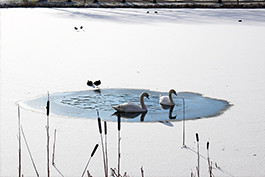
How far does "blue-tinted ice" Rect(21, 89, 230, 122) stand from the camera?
264 inches

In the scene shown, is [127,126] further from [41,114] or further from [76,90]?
[76,90]

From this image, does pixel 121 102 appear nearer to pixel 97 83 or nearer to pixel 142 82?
pixel 97 83


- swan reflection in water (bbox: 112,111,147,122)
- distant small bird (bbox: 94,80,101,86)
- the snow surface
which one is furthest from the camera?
distant small bird (bbox: 94,80,101,86)

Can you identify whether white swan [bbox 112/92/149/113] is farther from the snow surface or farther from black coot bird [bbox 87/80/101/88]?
black coot bird [bbox 87/80/101/88]

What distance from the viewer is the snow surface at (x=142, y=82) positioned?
4.93 meters

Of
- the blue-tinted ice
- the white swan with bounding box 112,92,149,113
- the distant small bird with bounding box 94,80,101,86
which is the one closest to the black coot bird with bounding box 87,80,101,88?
the distant small bird with bounding box 94,80,101,86

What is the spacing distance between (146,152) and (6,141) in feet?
4.65

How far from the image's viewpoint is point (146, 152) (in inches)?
203

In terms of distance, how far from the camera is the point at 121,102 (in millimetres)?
7402

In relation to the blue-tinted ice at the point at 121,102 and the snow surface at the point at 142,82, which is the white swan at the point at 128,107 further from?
the snow surface at the point at 142,82

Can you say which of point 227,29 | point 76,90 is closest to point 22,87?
point 76,90

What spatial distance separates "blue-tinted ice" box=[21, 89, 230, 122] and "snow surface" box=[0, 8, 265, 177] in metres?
0.22

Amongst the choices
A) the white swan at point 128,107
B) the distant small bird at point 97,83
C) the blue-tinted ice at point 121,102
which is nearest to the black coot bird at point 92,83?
the distant small bird at point 97,83

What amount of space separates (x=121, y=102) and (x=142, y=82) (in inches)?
61.2
